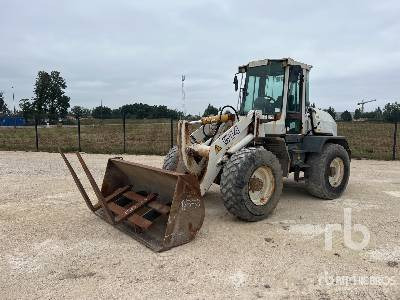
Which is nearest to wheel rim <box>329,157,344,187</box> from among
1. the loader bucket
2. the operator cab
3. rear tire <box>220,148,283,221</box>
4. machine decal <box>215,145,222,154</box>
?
the operator cab

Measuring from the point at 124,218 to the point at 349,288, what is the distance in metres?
2.92

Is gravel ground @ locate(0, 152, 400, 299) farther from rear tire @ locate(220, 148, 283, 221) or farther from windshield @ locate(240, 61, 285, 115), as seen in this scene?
windshield @ locate(240, 61, 285, 115)

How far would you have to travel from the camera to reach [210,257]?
4609mm

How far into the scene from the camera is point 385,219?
20.2 feet

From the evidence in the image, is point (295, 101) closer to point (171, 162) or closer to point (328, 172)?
point (328, 172)

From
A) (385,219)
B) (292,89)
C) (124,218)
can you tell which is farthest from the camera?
(292,89)

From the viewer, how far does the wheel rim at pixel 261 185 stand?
5.90m

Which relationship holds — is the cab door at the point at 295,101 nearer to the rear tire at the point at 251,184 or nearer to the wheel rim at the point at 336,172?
the wheel rim at the point at 336,172

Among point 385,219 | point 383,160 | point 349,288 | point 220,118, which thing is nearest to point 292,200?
point 385,219

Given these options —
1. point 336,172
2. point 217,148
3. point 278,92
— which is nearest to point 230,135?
point 217,148

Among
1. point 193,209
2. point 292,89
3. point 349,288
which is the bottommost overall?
point 349,288

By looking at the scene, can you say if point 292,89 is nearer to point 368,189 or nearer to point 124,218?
point 368,189

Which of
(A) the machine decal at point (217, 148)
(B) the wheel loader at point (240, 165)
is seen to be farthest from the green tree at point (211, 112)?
(A) the machine decal at point (217, 148)

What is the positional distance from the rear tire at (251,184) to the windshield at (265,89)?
147 cm
